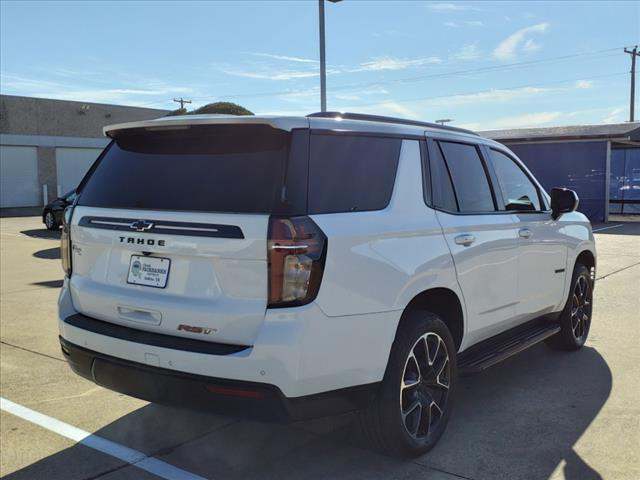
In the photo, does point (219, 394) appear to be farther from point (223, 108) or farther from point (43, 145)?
point (43, 145)

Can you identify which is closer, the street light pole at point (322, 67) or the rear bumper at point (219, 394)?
the rear bumper at point (219, 394)

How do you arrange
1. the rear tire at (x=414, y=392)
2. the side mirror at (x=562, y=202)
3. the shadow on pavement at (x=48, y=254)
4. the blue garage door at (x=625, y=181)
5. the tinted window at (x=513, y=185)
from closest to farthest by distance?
the rear tire at (x=414, y=392), the tinted window at (x=513, y=185), the side mirror at (x=562, y=202), the shadow on pavement at (x=48, y=254), the blue garage door at (x=625, y=181)

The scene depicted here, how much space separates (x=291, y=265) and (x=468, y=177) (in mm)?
1924

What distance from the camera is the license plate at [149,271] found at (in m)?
3.09

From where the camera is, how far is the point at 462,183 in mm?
4152

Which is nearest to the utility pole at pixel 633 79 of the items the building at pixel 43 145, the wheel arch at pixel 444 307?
the building at pixel 43 145

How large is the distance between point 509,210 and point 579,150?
19.3 m

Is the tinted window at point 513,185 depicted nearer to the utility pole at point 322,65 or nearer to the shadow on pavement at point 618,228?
the utility pole at point 322,65

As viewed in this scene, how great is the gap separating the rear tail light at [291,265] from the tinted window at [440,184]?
1199mm

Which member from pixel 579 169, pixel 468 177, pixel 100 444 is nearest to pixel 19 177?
pixel 579 169

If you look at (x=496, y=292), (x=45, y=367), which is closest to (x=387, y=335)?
(x=496, y=292)

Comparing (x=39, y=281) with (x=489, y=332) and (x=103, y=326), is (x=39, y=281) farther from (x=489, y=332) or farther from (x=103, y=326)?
(x=489, y=332)

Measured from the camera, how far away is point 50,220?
19641mm

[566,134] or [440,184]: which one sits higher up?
[566,134]
